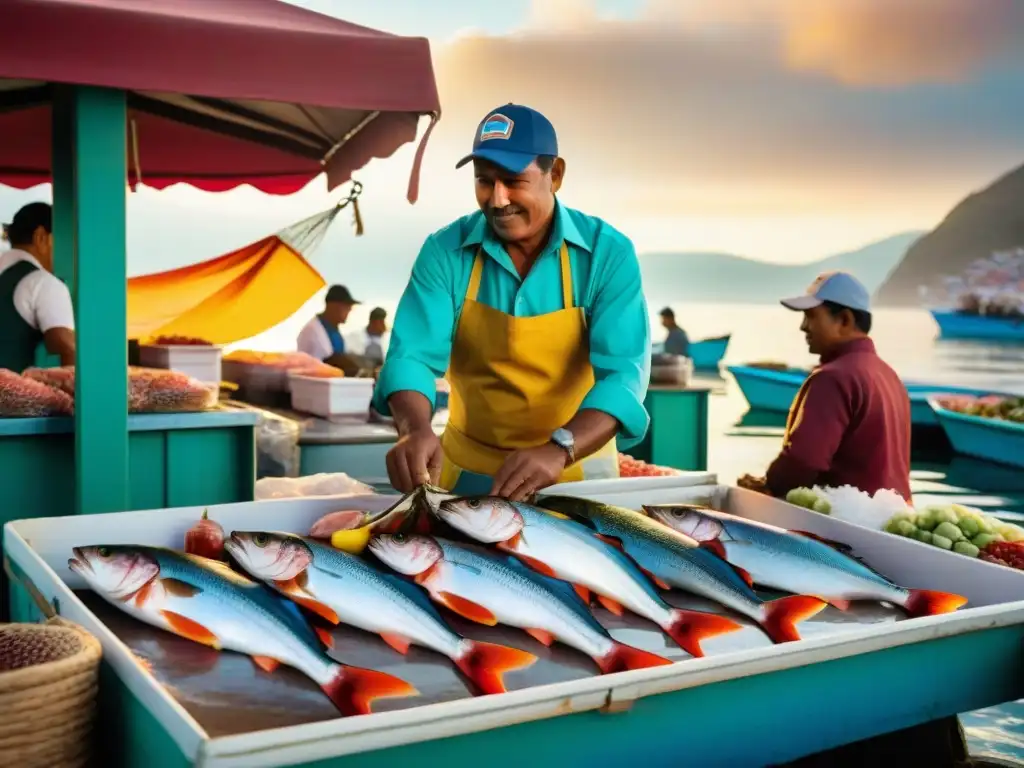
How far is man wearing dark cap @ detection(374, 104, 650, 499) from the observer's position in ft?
7.75

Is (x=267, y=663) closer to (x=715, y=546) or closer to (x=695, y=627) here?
(x=695, y=627)

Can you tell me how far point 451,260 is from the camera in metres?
2.65

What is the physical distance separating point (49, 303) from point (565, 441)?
2.72 meters

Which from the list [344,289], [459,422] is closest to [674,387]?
[344,289]

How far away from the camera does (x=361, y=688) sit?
4.33 ft

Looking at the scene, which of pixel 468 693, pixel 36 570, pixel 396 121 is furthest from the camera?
pixel 396 121

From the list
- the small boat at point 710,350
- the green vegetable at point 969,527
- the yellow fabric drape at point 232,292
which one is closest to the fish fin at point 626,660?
the green vegetable at point 969,527

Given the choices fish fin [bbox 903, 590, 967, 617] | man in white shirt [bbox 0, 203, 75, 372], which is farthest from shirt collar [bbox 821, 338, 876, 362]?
man in white shirt [bbox 0, 203, 75, 372]

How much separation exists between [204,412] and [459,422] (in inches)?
50.2

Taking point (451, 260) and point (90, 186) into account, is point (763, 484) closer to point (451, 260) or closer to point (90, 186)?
point (451, 260)

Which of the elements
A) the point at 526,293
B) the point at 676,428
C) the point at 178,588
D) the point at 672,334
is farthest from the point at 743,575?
the point at 672,334

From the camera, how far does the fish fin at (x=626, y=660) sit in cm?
138

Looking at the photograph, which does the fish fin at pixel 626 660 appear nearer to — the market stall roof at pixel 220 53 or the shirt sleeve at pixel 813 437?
the shirt sleeve at pixel 813 437

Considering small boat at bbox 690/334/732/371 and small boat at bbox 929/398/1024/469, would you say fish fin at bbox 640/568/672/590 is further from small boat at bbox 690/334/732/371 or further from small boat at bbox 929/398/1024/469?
small boat at bbox 690/334/732/371
